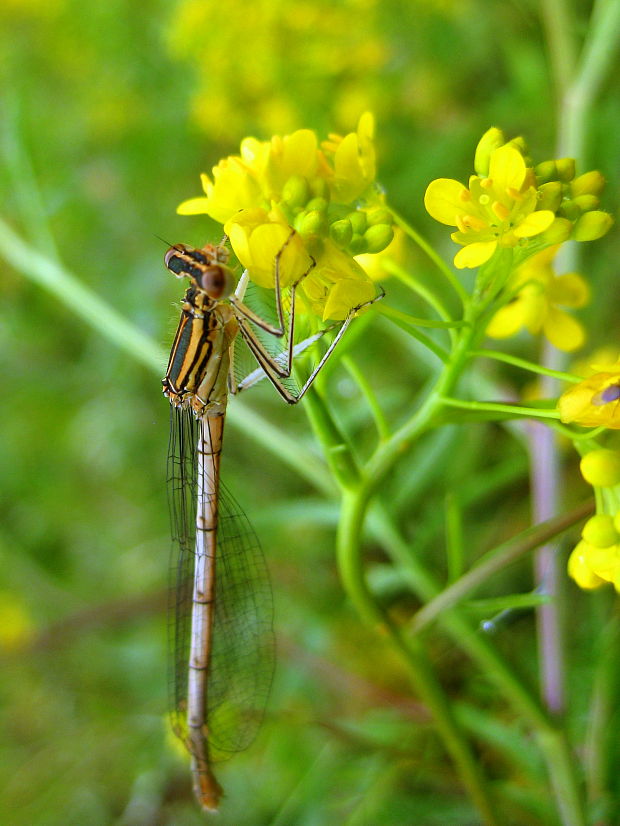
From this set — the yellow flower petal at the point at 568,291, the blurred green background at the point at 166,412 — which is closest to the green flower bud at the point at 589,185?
the yellow flower petal at the point at 568,291

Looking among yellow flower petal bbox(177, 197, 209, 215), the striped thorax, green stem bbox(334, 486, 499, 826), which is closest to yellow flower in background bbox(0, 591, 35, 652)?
the striped thorax

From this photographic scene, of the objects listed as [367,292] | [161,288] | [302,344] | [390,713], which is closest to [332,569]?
[390,713]

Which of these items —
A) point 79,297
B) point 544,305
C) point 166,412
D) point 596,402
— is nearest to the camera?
point 596,402

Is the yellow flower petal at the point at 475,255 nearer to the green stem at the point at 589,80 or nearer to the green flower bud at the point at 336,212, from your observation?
the green flower bud at the point at 336,212

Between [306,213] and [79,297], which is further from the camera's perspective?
[79,297]

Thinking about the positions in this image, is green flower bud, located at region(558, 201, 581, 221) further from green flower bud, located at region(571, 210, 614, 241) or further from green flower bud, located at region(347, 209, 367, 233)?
green flower bud, located at region(347, 209, 367, 233)

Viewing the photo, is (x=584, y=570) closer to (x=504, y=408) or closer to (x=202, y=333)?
(x=504, y=408)

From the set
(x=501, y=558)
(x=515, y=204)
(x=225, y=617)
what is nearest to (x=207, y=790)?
(x=225, y=617)

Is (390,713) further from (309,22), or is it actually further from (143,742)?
(309,22)
